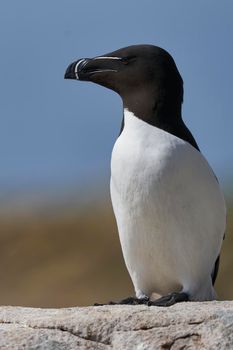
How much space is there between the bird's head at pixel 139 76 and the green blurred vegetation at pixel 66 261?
8641mm

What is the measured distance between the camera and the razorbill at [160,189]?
9.92 m

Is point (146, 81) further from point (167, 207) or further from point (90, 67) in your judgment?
point (167, 207)

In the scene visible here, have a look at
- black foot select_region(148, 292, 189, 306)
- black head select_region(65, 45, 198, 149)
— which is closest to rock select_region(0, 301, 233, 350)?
black foot select_region(148, 292, 189, 306)

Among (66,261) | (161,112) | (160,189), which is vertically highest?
(161,112)

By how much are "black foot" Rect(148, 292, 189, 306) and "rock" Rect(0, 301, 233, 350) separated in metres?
0.57

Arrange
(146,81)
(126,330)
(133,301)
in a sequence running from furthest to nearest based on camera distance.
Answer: (146,81) < (133,301) < (126,330)

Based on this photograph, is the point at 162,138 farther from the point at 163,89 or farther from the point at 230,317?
the point at 230,317

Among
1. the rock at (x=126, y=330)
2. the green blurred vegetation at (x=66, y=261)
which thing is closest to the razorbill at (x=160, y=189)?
the rock at (x=126, y=330)

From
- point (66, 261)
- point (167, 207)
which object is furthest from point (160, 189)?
point (66, 261)

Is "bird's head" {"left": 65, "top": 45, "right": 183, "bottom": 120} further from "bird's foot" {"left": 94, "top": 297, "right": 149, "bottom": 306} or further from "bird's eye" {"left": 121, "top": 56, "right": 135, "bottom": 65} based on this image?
"bird's foot" {"left": 94, "top": 297, "right": 149, "bottom": 306}

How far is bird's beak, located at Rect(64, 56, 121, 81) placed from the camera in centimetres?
1048

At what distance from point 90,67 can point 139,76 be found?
1.36 ft

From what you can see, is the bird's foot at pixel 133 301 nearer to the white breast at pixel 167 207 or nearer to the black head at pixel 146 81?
the white breast at pixel 167 207

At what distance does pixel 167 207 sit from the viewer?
32.6 feet
